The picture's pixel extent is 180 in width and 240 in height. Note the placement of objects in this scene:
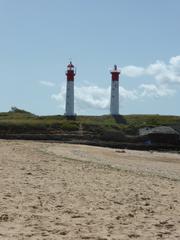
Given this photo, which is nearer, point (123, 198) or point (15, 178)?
point (123, 198)

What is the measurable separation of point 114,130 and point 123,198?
1718 inches

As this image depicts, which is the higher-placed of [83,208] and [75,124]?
[75,124]

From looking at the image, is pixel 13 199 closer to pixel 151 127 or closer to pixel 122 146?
pixel 122 146

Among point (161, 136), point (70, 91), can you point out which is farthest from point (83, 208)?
point (70, 91)

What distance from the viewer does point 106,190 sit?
1470 cm

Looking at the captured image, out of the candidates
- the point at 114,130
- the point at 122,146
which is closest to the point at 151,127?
the point at 114,130

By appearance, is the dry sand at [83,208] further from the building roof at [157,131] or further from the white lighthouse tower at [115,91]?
the white lighthouse tower at [115,91]

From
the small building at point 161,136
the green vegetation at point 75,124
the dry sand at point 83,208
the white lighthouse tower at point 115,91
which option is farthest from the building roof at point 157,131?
the dry sand at point 83,208

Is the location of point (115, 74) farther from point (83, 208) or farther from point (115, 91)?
point (83, 208)

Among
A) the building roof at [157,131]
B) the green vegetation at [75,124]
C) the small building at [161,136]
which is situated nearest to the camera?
the small building at [161,136]

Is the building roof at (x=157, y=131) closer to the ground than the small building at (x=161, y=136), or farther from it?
farther from it

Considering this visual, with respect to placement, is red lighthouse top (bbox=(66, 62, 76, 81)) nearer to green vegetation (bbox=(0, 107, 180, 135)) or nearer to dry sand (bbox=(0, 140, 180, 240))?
green vegetation (bbox=(0, 107, 180, 135))

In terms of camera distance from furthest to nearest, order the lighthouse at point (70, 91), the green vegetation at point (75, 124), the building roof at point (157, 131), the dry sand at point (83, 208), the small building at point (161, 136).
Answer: the lighthouse at point (70, 91), the green vegetation at point (75, 124), the building roof at point (157, 131), the small building at point (161, 136), the dry sand at point (83, 208)

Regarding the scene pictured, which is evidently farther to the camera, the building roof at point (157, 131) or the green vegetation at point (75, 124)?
the green vegetation at point (75, 124)
